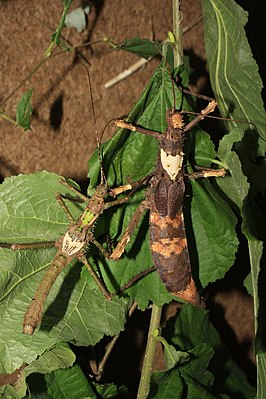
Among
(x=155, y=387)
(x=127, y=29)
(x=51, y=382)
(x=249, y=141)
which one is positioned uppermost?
(x=127, y=29)

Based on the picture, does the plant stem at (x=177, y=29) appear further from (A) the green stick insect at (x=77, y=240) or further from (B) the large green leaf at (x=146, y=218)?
(A) the green stick insect at (x=77, y=240)

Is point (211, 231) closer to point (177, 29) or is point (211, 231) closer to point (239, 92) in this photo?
point (239, 92)

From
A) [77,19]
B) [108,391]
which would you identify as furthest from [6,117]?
[108,391]

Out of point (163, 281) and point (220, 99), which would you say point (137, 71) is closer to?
point (220, 99)

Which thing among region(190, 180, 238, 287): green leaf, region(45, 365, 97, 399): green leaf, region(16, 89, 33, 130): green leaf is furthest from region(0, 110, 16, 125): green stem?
region(45, 365, 97, 399): green leaf

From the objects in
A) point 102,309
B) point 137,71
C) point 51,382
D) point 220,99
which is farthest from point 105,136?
point 51,382

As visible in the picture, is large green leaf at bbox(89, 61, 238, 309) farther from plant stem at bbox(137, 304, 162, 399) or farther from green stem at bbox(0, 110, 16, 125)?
green stem at bbox(0, 110, 16, 125)

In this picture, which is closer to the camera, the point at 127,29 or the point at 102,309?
the point at 102,309
